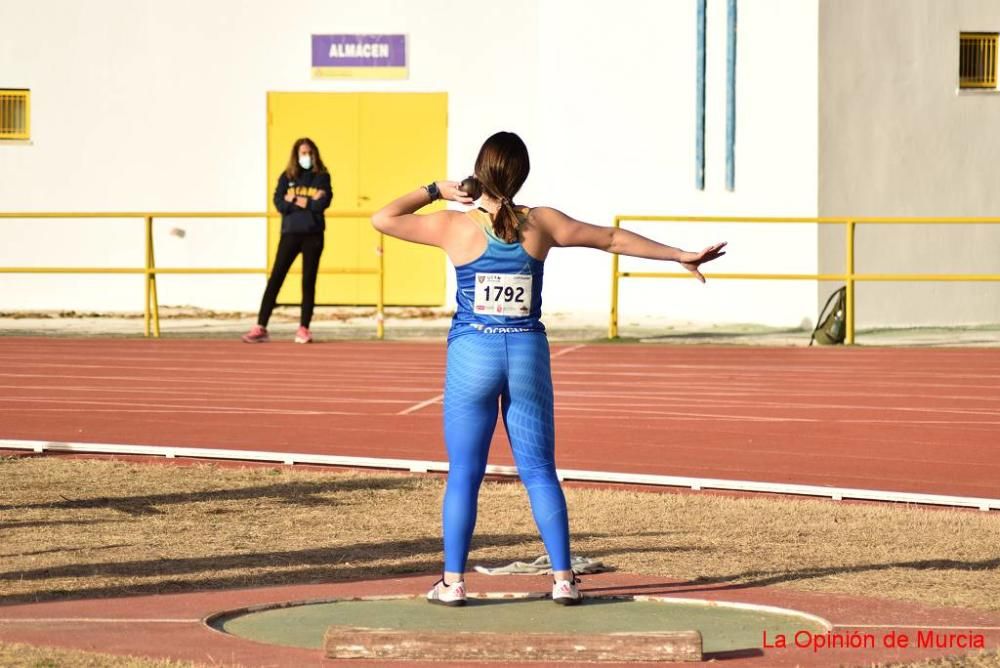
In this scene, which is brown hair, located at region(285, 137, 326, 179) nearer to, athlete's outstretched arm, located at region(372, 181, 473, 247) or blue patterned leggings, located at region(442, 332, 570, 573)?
athlete's outstretched arm, located at region(372, 181, 473, 247)

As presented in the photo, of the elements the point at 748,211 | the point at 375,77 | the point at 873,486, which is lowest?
the point at 873,486

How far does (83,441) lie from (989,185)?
13156mm

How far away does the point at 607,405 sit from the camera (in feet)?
49.2

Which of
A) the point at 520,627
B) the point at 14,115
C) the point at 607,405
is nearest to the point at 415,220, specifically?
the point at 520,627

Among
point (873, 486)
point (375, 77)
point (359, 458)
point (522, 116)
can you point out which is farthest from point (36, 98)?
point (873, 486)

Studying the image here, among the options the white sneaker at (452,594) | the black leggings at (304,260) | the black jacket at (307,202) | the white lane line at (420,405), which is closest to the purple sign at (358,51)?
the black leggings at (304,260)

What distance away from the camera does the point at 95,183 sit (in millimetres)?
25828

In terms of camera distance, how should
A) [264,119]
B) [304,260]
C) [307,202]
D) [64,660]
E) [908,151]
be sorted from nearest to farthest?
[64,660] → [307,202] → [304,260] → [908,151] → [264,119]

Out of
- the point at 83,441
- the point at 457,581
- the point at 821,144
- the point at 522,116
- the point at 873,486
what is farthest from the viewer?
the point at 522,116

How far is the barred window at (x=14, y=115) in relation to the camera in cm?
2597

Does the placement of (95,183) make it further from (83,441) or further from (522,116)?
(83,441)

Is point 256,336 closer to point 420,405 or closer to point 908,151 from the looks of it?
point 420,405

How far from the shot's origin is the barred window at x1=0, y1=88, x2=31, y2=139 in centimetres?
2597

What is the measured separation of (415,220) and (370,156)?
18.0m
